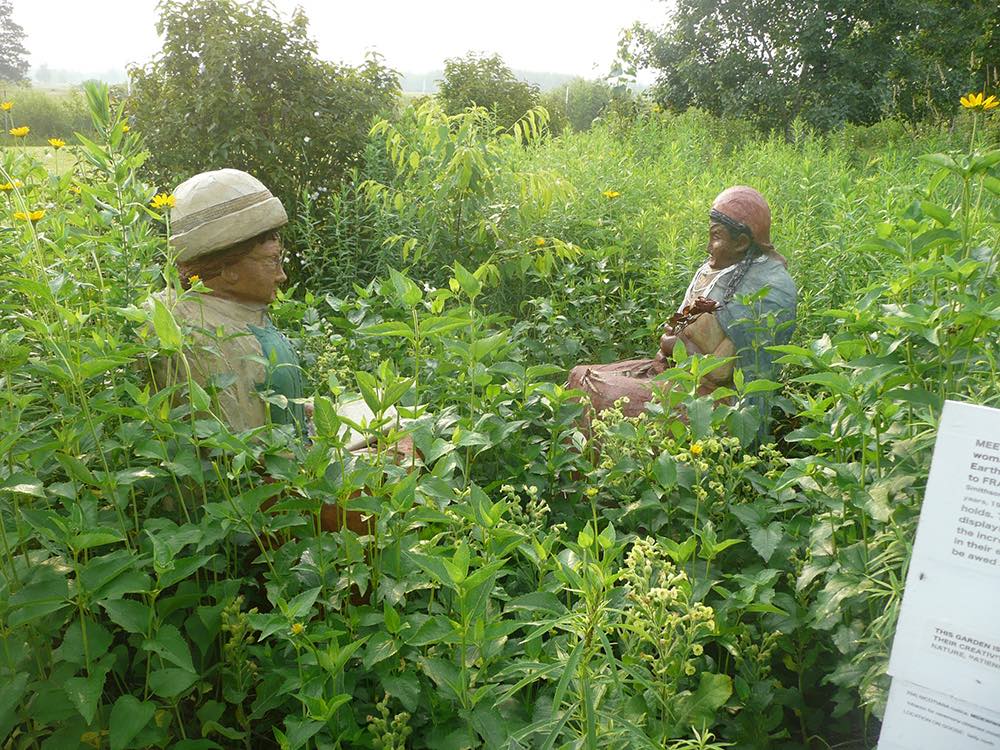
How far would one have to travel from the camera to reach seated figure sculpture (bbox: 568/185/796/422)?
3008 millimetres

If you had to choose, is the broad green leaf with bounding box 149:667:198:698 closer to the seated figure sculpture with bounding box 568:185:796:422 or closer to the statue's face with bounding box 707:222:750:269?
the seated figure sculpture with bounding box 568:185:796:422

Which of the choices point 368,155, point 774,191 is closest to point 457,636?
point 368,155

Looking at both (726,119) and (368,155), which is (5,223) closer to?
(368,155)

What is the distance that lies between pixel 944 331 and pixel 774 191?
439cm

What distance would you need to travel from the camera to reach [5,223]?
2.71 m

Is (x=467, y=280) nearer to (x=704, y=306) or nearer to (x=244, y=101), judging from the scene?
(x=704, y=306)

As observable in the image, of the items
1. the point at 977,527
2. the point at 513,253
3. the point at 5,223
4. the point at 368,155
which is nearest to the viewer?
the point at 977,527

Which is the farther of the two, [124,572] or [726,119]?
[726,119]

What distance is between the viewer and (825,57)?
12594 millimetres

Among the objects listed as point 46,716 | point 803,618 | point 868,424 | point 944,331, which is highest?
point 944,331

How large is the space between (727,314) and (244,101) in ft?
11.5

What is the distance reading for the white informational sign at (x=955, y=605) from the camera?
124 centimetres

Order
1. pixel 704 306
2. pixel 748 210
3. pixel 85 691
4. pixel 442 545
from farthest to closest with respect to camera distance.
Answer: pixel 748 210
pixel 704 306
pixel 442 545
pixel 85 691

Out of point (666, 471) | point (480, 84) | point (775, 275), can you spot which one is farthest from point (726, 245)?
point (480, 84)
